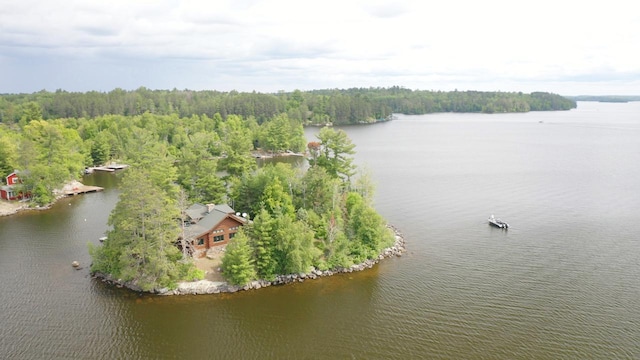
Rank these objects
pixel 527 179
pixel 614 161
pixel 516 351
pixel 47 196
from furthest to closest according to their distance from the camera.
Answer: pixel 614 161 → pixel 527 179 → pixel 47 196 → pixel 516 351

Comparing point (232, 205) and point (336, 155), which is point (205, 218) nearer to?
point (232, 205)

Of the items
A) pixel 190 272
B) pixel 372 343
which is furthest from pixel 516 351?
pixel 190 272

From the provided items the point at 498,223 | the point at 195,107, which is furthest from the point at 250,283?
the point at 195,107

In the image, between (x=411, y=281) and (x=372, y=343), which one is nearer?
(x=372, y=343)

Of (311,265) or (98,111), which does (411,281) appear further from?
(98,111)

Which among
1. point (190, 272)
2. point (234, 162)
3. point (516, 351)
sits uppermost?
point (234, 162)

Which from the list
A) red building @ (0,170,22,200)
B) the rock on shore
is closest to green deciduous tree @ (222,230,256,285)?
the rock on shore
